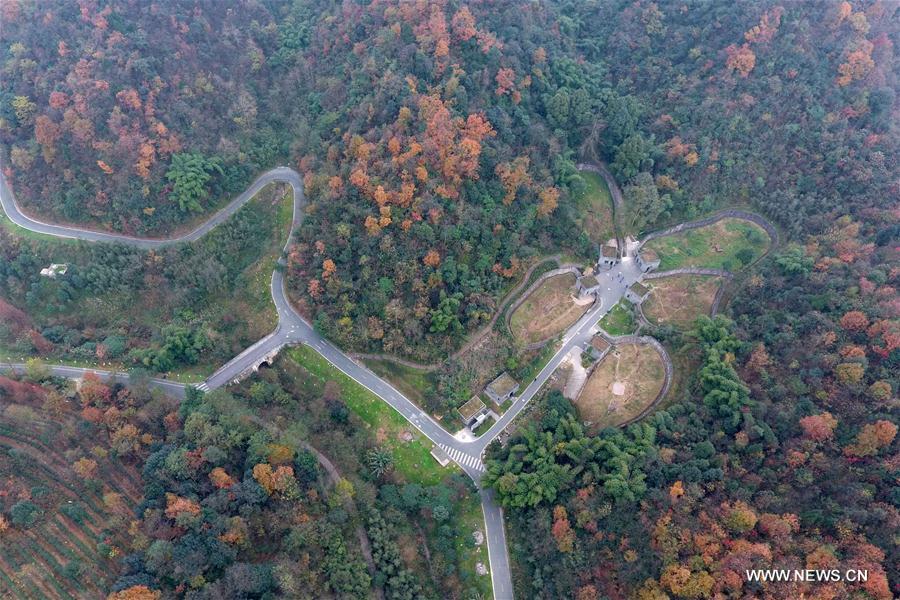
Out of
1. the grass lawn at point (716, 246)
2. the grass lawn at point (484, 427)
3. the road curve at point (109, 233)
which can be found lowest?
the grass lawn at point (484, 427)

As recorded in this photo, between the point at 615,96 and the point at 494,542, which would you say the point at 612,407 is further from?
the point at 615,96

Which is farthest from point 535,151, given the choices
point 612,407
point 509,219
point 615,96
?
point 612,407

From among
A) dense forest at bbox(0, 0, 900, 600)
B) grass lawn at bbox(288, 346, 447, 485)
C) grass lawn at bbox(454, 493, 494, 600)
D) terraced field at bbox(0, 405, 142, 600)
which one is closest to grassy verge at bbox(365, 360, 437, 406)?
grass lawn at bbox(288, 346, 447, 485)

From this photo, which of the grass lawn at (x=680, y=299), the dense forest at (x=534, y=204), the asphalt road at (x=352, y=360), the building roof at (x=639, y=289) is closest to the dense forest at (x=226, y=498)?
the dense forest at (x=534, y=204)

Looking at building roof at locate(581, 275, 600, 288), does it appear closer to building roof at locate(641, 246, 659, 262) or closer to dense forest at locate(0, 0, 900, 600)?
dense forest at locate(0, 0, 900, 600)

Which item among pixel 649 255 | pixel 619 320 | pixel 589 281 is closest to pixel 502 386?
pixel 619 320

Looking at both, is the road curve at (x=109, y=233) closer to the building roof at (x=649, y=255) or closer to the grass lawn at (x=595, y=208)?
the grass lawn at (x=595, y=208)

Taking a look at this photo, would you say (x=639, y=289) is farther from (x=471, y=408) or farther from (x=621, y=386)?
(x=471, y=408)
